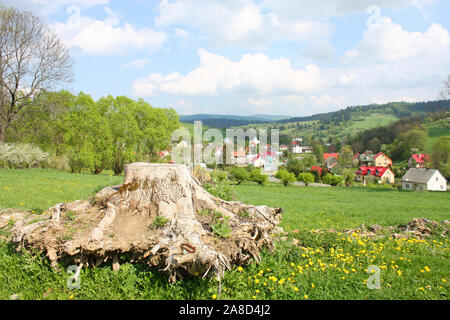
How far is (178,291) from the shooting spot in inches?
179

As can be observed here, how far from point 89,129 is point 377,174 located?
233 feet

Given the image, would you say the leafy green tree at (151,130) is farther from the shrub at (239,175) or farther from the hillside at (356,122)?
the hillside at (356,122)

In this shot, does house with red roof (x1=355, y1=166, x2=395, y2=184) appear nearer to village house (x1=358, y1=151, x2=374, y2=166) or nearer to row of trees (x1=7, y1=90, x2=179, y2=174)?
village house (x1=358, y1=151, x2=374, y2=166)

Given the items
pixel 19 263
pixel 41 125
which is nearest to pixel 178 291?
pixel 19 263

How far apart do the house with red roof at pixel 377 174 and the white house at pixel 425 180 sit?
68.7ft

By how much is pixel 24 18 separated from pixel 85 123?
1143 cm

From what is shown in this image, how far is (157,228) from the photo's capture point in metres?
5.31

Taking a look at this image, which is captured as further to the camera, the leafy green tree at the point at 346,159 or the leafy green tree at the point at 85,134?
the leafy green tree at the point at 346,159

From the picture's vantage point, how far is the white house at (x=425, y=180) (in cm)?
4503

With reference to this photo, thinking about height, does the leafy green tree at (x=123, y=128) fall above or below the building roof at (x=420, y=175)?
above

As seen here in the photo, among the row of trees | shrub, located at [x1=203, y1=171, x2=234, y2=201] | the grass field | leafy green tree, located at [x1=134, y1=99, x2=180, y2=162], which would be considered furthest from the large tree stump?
leafy green tree, located at [x1=134, y1=99, x2=180, y2=162]

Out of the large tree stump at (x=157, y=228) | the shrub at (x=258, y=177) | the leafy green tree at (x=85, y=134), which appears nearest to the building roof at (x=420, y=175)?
the shrub at (x=258, y=177)

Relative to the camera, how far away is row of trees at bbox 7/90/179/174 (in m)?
32.2

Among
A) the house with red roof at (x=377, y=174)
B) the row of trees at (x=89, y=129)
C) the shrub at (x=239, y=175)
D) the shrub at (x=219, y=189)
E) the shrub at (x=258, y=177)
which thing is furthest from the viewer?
the house with red roof at (x=377, y=174)
